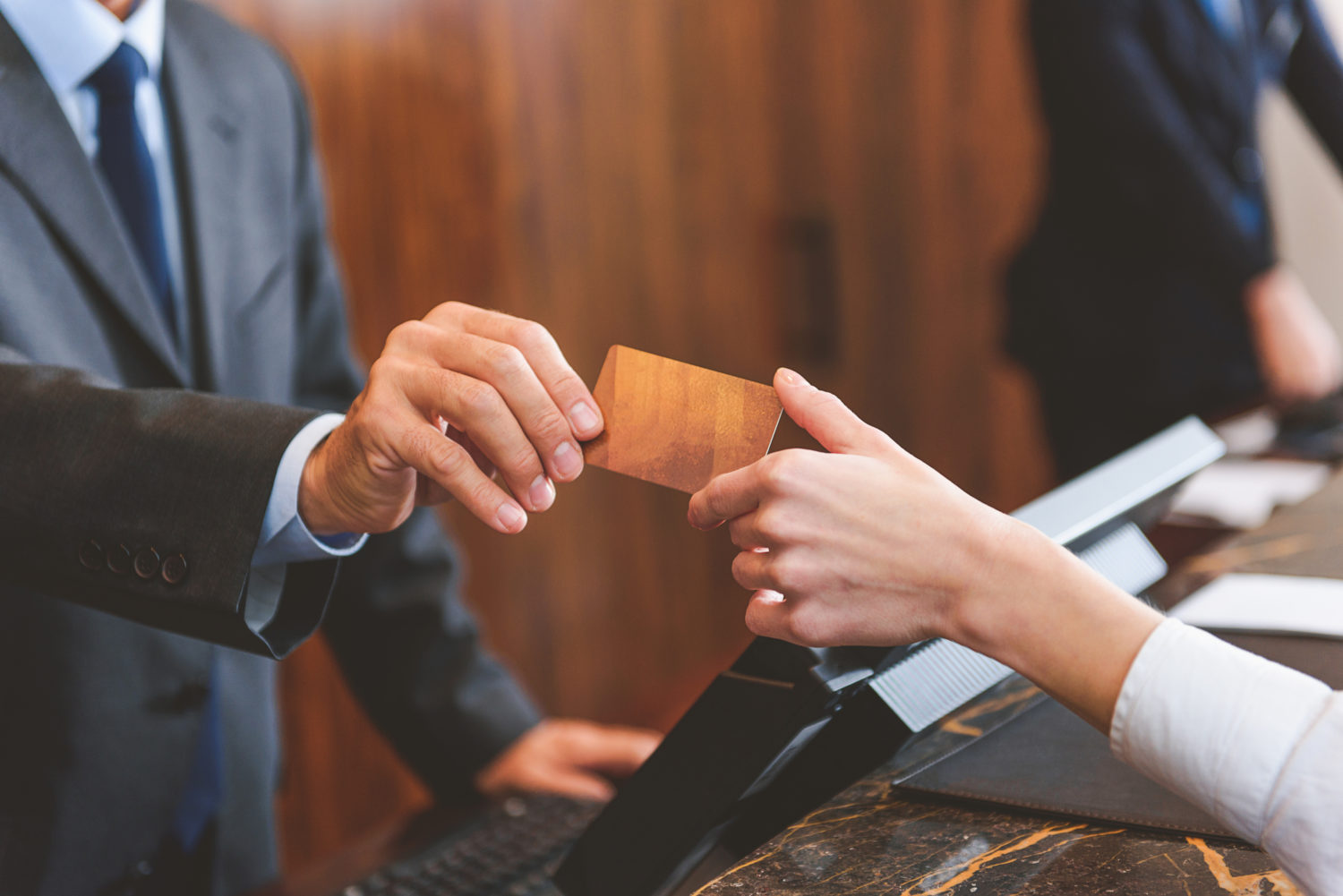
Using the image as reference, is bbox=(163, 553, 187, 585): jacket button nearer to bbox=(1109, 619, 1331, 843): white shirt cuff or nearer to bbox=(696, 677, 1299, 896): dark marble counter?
bbox=(696, 677, 1299, 896): dark marble counter

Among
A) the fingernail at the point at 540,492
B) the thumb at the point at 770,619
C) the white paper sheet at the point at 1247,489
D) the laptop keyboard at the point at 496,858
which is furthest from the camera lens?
the white paper sheet at the point at 1247,489

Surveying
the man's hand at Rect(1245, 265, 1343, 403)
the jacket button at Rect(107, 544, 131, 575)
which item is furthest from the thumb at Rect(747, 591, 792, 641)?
the man's hand at Rect(1245, 265, 1343, 403)

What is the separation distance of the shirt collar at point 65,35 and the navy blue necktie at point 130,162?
0.06 feet

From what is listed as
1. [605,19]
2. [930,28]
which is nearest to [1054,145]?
[605,19]

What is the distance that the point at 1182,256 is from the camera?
2.47 metres

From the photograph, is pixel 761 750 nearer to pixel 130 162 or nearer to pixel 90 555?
pixel 90 555

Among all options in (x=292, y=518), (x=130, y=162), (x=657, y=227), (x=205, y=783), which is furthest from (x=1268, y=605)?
(x=657, y=227)

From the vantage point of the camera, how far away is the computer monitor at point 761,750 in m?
0.71

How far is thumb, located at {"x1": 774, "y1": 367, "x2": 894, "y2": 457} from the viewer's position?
2.38 ft

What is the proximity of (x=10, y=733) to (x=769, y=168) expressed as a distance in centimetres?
358

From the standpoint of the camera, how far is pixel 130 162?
46.4 inches

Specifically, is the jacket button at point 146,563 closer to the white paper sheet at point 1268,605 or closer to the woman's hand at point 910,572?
the woman's hand at point 910,572

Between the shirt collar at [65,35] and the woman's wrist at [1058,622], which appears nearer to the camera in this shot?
the woman's wrist at [1058,622]

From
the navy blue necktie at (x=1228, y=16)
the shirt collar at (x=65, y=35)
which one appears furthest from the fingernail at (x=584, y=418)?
the navy blue necktie at (x=1228, y=16)
